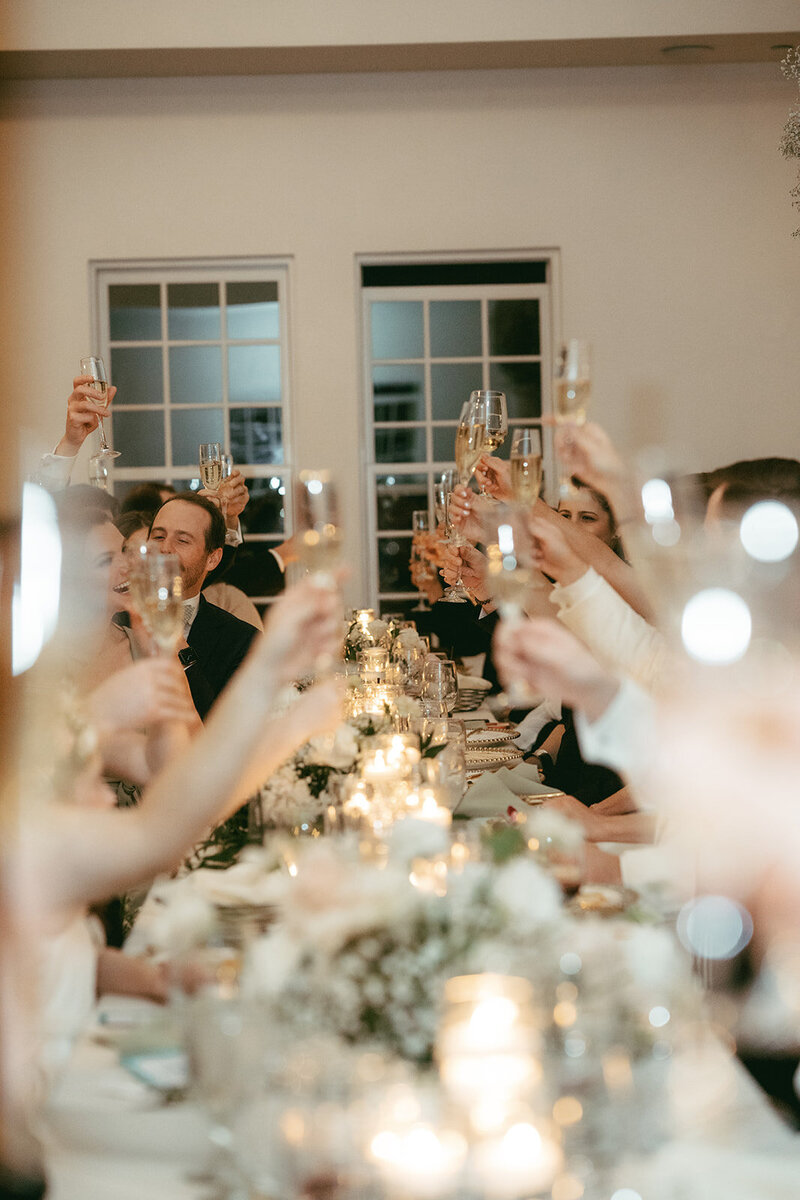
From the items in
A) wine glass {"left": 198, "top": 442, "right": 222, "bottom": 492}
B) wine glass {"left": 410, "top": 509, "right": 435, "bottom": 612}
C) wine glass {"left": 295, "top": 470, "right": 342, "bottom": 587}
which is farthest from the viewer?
wine glass {"left": 410, "top": 509, "right": 435, "bottom": 612}

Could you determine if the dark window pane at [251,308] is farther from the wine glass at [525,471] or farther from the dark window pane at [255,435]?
the wine glass at [525,471]

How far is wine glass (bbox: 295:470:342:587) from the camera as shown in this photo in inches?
51.0

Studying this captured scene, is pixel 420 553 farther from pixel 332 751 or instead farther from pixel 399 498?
pixel 332 751

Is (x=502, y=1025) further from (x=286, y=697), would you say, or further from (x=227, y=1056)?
(x=286, y=697)

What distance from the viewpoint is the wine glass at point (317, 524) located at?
1.29 meters

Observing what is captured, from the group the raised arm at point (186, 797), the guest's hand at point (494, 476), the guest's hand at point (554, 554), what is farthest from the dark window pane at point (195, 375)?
the raised arm at point (186, 797)

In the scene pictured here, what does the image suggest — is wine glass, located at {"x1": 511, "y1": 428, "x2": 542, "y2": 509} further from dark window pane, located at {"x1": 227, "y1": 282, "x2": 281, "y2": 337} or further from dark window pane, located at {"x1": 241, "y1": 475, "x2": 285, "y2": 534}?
dark window pane, located at {"x1": 227, "y1": 282, "x2": 281, "y2": 337}

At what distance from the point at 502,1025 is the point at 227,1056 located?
0.72 ft

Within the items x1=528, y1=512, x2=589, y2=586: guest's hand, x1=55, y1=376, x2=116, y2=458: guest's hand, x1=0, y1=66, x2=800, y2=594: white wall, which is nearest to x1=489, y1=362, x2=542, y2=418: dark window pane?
x1=0, y1=66, x2=800, y2=594: white wall

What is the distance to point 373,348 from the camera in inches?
252

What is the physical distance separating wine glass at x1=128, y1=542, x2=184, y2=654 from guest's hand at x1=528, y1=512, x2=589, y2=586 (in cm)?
55

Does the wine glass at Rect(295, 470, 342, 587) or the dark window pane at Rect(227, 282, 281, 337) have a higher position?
the dark window pane at Rect(227, 282, 281, 337)

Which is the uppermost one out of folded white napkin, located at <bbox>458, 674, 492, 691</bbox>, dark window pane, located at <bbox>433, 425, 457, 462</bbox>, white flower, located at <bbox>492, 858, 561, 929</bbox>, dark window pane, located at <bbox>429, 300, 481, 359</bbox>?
dark window pane, located at <bbox>429, 300, 481, 359</bbox>

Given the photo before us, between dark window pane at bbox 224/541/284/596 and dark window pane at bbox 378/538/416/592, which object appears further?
dark window pane at bbox 378/538/416/592
